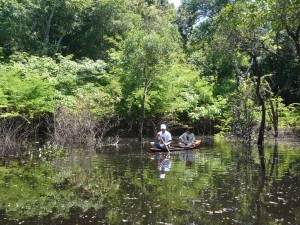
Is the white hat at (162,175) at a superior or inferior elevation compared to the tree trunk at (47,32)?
inferior

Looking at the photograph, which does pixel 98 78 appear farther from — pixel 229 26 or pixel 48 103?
pixel 229 26

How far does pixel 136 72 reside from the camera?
974 inches

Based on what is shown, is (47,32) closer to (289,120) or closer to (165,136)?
(165,136)

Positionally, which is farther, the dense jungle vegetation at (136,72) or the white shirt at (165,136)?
the white shirt at (165,136)

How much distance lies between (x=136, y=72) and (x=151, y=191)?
15.8m

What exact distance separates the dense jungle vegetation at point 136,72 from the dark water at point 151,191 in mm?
4795

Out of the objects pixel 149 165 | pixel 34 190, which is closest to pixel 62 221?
pixel 34 190

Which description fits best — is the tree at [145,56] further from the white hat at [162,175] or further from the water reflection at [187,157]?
the white hat at [162,175]

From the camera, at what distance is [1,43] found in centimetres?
3212

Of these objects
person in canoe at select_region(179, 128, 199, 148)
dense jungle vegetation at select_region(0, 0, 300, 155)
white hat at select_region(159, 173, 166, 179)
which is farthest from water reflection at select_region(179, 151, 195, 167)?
dense jungle vegetation at select_region(0, 0, 300, 155)

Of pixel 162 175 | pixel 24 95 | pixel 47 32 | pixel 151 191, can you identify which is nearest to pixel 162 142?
pixel 162 175

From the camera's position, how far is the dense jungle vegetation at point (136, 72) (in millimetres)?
18938

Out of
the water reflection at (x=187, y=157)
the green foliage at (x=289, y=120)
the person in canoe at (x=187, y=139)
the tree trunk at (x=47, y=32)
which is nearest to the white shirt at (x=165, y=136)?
the water reflection at (x=187, y=157)

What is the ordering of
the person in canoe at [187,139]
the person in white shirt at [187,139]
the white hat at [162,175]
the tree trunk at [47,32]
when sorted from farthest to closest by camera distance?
the tree trunk at [47,32]
the person in white shirt at [187,139]
the person in canoe at [187,139]
the white hat at [162,175]
